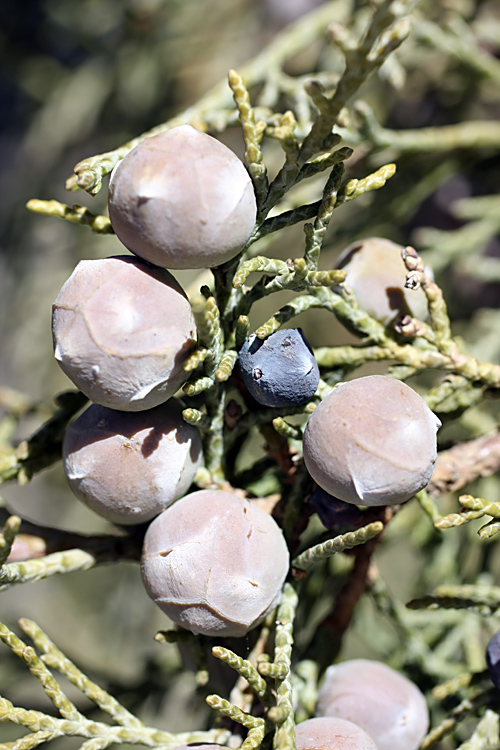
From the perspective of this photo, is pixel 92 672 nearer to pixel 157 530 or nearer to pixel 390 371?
pixel 157 530

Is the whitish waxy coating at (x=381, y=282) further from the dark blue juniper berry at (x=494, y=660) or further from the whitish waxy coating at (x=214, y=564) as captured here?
the dark blue juniper berry at (x=494, y=660)

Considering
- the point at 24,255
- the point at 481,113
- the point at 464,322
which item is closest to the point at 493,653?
the point at 464,322

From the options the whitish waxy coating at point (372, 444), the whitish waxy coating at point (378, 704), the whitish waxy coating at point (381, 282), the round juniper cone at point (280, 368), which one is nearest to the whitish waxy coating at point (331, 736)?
the whitish waxy coating at point (378, 704)

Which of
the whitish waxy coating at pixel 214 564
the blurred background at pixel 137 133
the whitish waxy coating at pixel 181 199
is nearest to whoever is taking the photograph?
the whitish waxy coating at pixel 181 199

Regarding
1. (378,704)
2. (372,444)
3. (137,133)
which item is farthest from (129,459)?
(137,133)

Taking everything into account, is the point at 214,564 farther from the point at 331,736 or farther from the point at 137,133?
the point at 137,133

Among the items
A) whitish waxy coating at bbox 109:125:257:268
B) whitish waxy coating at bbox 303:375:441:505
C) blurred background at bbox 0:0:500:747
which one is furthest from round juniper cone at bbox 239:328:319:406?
blurred background at bbox 0:0:500:747

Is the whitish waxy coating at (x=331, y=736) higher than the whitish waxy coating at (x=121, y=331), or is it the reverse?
the whitish waxy coating at (x=121, y=331)
